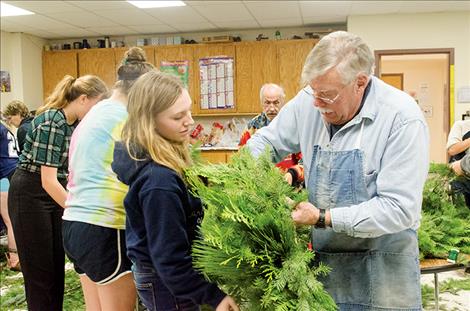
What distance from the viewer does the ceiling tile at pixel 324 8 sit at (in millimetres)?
6109

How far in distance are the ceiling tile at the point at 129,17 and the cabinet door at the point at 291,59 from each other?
1.91m

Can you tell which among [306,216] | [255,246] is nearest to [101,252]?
[255,246]

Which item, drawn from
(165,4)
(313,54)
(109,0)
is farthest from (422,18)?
(313,54)

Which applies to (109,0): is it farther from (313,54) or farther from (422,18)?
(313,54)

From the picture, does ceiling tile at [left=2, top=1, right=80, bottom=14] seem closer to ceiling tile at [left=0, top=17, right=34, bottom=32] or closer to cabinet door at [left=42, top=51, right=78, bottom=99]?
ceiling tile at [left=0, top=17, right=34, bottom=32]

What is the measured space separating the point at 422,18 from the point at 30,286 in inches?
246

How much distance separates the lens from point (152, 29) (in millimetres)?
7715

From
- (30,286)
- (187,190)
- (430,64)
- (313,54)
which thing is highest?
(430,64)

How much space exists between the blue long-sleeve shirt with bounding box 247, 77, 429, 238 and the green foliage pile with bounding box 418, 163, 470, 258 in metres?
0.94

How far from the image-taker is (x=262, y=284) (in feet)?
4.14

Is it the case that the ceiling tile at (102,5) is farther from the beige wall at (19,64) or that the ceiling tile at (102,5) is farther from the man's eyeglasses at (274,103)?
the man's eyeglasses at (274,103)

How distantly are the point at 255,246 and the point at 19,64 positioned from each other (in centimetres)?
749

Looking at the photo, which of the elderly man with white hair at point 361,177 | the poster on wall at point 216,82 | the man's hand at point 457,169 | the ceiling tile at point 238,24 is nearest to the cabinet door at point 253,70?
the poster on wall at point 216,82

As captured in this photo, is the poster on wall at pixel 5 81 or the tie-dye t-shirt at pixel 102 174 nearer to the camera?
the tie-dye t-shirt at pixel 102 174
